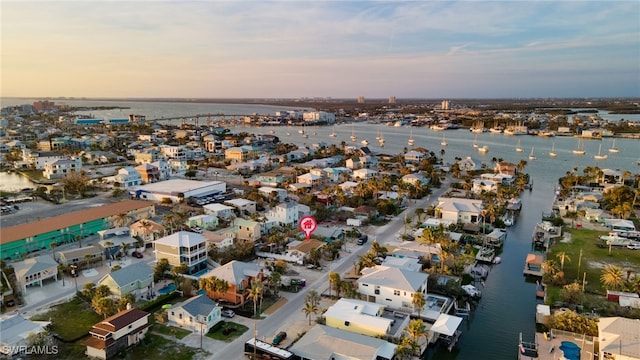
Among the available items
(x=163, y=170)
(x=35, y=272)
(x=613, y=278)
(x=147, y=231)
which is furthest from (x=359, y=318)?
(x=163, y=170)

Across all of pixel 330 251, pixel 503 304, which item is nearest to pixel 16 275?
pixel 330 251

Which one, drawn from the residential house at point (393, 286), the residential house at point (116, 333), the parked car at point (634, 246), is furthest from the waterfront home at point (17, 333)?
the parked car at point (634, 246)

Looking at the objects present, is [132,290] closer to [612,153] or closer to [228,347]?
[228,347]

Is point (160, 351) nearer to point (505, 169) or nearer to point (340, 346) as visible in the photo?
point (340, 346)

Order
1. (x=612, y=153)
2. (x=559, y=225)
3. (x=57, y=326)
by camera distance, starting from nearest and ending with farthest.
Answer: (x=57, y=326), (x=559, y=225), (x=612, y=153)

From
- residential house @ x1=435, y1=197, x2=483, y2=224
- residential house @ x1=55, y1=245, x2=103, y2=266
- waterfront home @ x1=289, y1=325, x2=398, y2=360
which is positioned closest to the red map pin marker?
residential house @ x1=435, y1=197, x2=483, y2=224
